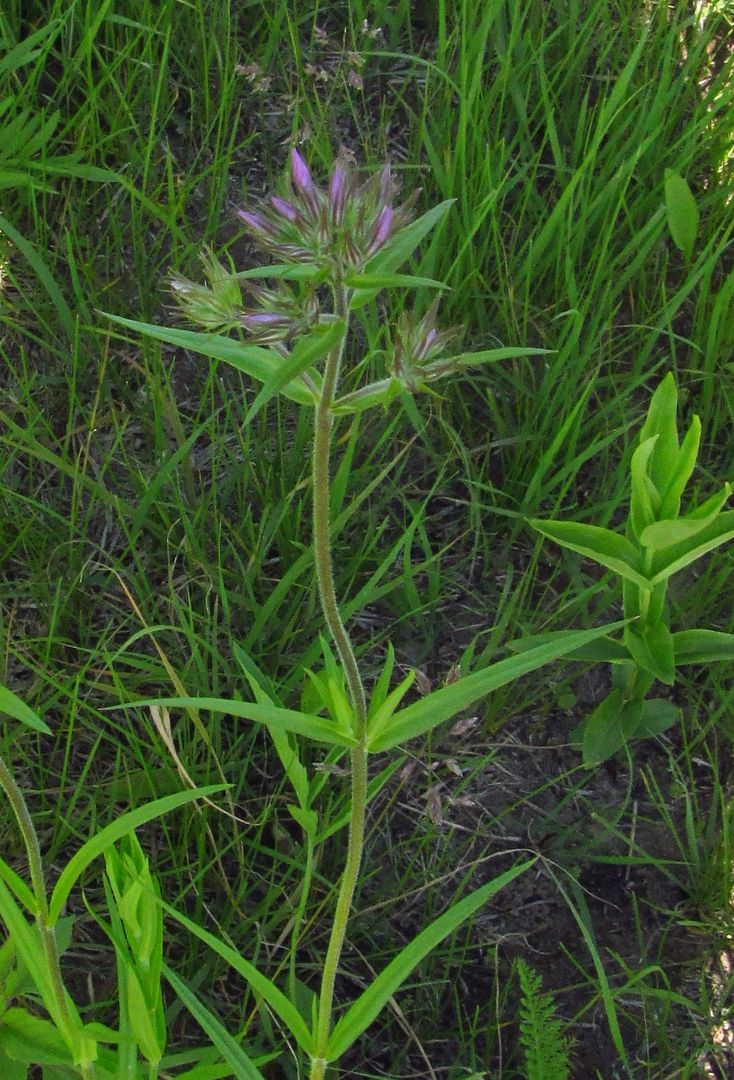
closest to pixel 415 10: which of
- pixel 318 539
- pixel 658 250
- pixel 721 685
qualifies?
pixel 658 250

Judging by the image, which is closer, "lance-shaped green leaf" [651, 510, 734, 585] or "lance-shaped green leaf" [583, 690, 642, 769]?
"lance-shaped green leaf" [651, 510, 734, 585]

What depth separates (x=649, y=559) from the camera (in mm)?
1902

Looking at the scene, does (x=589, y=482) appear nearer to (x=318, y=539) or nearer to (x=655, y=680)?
(x=655, y=680)

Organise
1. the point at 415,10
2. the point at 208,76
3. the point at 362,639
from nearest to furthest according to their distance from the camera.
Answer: the point at 362,639, the point at 208,76, the point at 415,10

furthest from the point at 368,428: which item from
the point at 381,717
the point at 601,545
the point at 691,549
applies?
the point at 381,717

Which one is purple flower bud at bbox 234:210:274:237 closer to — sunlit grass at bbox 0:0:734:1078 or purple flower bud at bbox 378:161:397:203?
purple flower bud at bbox 378:161:397:203

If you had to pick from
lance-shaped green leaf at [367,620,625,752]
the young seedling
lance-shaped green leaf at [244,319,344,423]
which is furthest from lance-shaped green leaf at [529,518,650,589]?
lance-shaped green leaf at [244,319,344,423]

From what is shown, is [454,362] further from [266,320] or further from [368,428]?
[368,428]

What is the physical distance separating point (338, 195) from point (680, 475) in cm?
92

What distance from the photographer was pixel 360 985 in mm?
1955

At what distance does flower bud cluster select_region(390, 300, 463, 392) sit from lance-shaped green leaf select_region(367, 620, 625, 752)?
38cm

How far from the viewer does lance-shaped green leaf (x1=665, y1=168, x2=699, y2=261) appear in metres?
2.40

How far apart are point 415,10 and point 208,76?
0.63 metres

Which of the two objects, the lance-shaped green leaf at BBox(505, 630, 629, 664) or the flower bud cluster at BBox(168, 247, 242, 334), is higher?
the flower bud cluster at BBox(168, 247, 242, 334)
